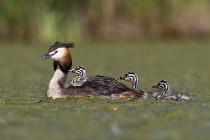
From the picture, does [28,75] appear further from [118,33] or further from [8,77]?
[118,33]

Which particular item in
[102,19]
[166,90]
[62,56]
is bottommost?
[102,19]

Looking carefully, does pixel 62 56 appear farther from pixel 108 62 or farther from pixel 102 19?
pixel 102 19

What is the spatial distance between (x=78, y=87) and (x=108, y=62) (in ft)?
27.9

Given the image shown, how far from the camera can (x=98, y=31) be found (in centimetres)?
2580

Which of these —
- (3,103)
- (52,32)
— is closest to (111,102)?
(3,103)

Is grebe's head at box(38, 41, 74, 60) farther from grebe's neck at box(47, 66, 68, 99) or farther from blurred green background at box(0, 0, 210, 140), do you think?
blurred green background at box(0, 0, 210, 140)

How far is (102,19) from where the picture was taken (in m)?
25.6

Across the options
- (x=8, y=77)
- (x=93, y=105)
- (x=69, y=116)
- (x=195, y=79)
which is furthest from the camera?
(x=8, y=77)

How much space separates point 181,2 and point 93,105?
17.5 metres

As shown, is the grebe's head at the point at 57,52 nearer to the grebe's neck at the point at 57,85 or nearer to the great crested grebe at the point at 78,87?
the great crested grebe at the point at 78,87

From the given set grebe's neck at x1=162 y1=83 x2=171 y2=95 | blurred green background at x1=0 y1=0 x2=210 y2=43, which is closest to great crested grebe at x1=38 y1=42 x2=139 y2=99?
grebe's neck at x1=162 y1=83 x2=171 y2=95

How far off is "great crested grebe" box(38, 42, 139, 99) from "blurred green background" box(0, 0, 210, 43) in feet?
47.7

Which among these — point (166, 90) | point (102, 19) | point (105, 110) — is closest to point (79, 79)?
point (166, 90)

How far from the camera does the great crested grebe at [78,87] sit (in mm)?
9797
